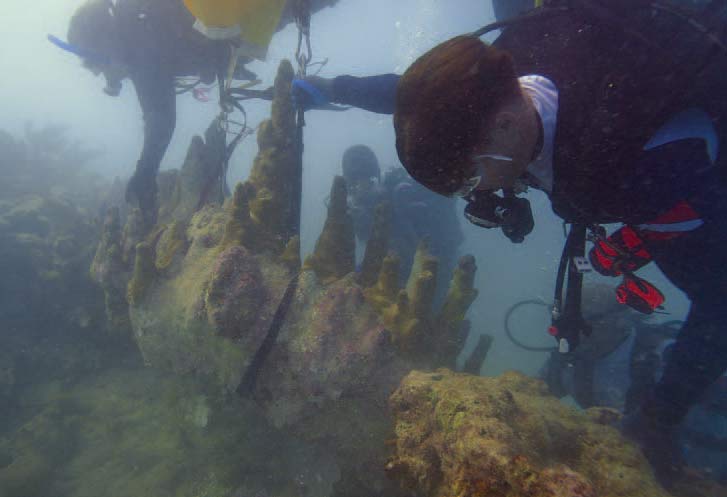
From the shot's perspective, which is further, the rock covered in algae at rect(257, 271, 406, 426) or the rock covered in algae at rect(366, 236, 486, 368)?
the rock covered in algae at rect(366, 236, 486, 368)

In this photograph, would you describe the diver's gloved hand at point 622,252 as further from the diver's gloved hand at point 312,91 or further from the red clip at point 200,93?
the red clip at point 200,93

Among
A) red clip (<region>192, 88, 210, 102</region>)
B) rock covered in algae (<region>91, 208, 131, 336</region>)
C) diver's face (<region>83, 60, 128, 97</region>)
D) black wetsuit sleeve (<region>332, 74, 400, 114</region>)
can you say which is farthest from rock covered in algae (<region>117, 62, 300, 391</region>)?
red clip (<region>192, 88, 210, 102</region>)

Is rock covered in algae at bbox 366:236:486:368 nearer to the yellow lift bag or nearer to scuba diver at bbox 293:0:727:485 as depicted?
scuba diver at bbox 293:0:727:485

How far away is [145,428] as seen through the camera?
4172 mm

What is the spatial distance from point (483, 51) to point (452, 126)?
0.26m

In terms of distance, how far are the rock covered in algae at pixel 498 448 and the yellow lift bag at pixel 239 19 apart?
419 cm

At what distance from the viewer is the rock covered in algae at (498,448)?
56.5 inches

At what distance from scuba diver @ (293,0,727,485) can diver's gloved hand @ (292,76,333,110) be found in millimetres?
2263

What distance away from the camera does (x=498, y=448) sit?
60.1 inches

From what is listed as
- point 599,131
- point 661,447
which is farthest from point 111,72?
point 661,447

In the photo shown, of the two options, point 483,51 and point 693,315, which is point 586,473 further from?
point 483,51

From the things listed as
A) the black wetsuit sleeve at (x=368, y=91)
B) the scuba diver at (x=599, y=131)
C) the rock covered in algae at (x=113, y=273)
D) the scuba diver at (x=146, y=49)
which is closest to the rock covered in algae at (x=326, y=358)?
the scuba diver at (x=599, y=131)

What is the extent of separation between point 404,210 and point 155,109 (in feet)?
18.1

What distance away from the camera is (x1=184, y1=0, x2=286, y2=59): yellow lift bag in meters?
4.18
